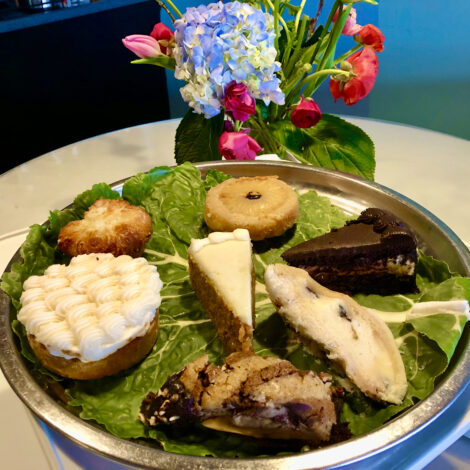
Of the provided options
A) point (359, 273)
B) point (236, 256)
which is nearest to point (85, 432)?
point (236, 256)

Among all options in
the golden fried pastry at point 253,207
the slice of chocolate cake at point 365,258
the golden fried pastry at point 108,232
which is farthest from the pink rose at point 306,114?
→ the golden fried pastry at point 108,232

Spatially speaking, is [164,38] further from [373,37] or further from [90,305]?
[90,305]

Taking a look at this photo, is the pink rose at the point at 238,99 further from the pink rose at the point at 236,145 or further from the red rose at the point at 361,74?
the red rose at the point at 361,74

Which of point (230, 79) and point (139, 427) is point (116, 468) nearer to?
point (139, 427)

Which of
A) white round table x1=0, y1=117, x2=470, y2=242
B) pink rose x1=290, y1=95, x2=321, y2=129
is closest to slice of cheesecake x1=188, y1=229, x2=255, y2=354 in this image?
pink rose x1=290, y1=95, x2=321, y2=129

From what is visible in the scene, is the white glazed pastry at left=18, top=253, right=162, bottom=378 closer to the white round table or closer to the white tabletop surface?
the white tabletop surface
